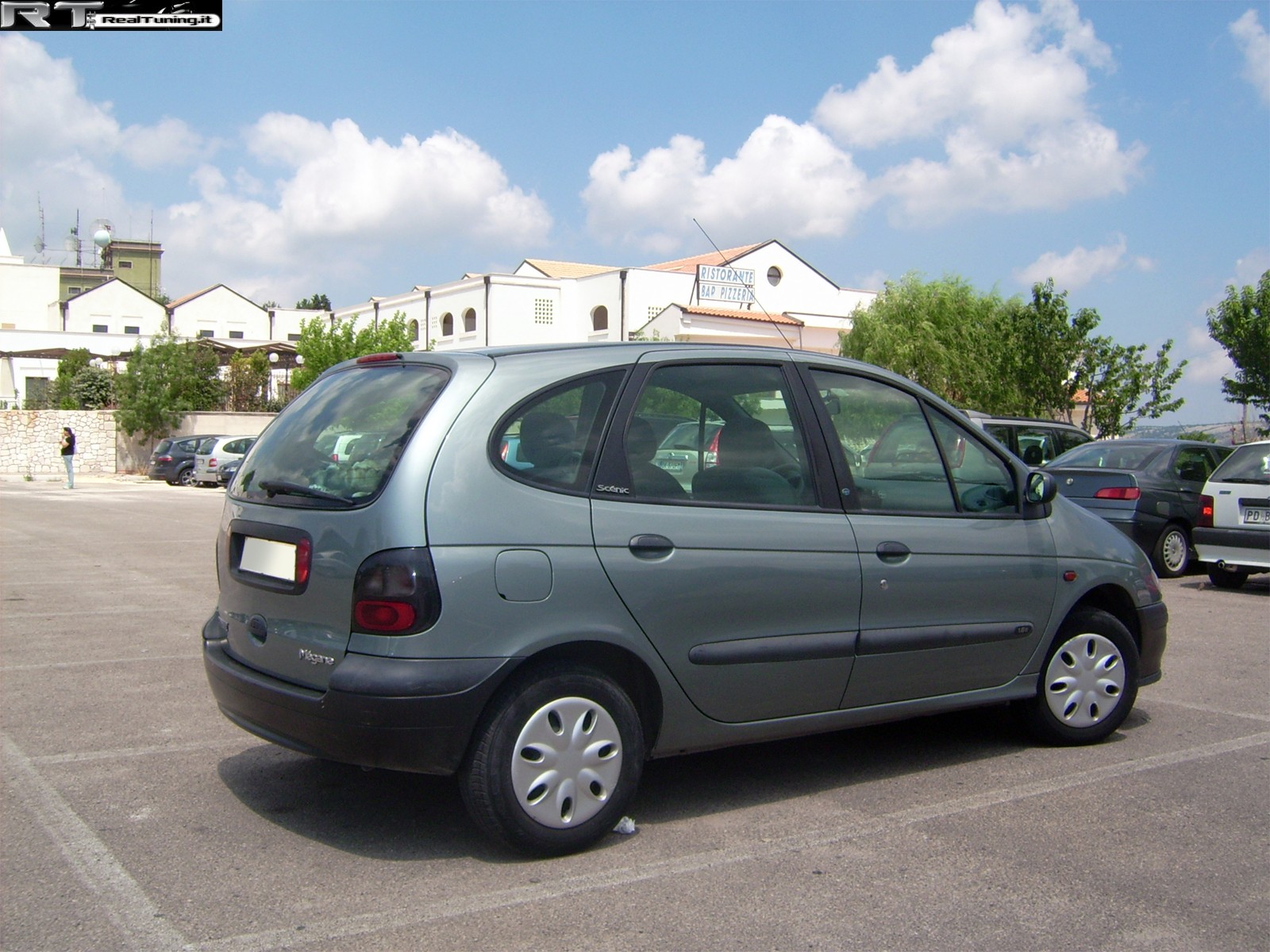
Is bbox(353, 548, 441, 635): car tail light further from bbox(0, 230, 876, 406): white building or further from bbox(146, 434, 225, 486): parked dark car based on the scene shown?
bbox(0, 230, 876, 406): white building

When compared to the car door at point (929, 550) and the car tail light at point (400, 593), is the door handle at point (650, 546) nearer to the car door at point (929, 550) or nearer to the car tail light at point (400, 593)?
the car tail light at point (400, 593)

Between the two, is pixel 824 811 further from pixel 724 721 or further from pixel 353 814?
A: pixel 353 814

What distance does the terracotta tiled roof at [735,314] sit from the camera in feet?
163

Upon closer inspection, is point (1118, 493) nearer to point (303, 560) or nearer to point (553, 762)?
point (553, 762)

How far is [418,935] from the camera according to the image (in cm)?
340

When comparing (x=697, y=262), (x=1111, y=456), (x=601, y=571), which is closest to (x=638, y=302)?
(x=697, y=262)

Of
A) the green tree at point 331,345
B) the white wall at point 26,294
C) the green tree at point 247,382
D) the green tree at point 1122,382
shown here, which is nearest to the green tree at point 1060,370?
the green tree at point 1122,382

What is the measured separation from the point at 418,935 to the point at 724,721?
1.49m

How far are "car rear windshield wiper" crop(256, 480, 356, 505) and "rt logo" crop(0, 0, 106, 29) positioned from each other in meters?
8.80

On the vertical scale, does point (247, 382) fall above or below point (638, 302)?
below

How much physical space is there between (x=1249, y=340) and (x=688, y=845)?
1339 inches

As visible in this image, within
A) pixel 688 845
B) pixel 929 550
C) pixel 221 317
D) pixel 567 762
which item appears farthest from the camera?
pixel 221 317

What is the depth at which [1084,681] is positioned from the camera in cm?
557

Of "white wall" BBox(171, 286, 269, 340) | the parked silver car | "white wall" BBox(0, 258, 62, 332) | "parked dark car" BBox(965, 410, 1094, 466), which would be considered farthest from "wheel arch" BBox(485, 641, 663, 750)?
"white wall" BBox(0, 258, 62, 332)
